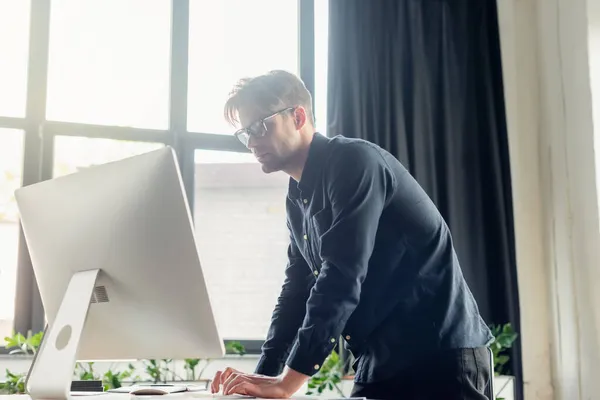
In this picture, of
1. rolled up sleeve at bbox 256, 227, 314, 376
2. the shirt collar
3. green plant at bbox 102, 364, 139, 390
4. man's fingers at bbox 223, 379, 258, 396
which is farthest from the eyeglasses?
green plant at bbox 102, 364, 139, 390

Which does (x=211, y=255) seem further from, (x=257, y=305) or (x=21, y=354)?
(x=21, y=354)

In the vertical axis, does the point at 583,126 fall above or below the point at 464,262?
above

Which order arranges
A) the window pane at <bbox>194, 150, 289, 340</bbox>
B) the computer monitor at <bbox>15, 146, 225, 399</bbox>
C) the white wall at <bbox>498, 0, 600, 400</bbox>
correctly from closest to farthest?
the computer monitor at <bbox>15, 146, 225, 399</bbox>
the white wall at <bbox>498, 0, 600, 400</bbox>
the window pane at <bbox>194, 150, 289, 340</bbox>

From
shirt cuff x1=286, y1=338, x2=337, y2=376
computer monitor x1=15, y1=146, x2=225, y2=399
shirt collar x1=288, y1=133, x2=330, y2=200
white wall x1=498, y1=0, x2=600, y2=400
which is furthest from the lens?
white wall x1=498, y1=0, x2=600, y2=400

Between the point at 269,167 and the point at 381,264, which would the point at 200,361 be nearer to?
the point at 269,167

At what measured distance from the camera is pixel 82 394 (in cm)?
141

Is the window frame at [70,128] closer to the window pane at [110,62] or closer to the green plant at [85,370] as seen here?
the window pane at [110,62]

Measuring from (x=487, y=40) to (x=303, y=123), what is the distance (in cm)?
222

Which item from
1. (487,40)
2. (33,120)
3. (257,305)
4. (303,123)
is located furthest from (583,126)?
(33,120)

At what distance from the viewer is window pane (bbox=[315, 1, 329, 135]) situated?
11.6 feet

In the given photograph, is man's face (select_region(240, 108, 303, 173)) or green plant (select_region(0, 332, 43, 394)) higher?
man's face (select_region(240, 108, 303, 173))

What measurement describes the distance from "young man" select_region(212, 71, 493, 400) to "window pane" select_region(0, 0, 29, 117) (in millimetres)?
1856

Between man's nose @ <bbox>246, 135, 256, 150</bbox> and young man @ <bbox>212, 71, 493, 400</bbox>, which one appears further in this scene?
man's nose @ <bbox>246, 135, 256, 150</bbox>

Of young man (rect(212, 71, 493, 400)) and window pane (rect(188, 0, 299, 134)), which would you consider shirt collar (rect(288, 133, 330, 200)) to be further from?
window pane (rect(188, 0, 299, 134))
